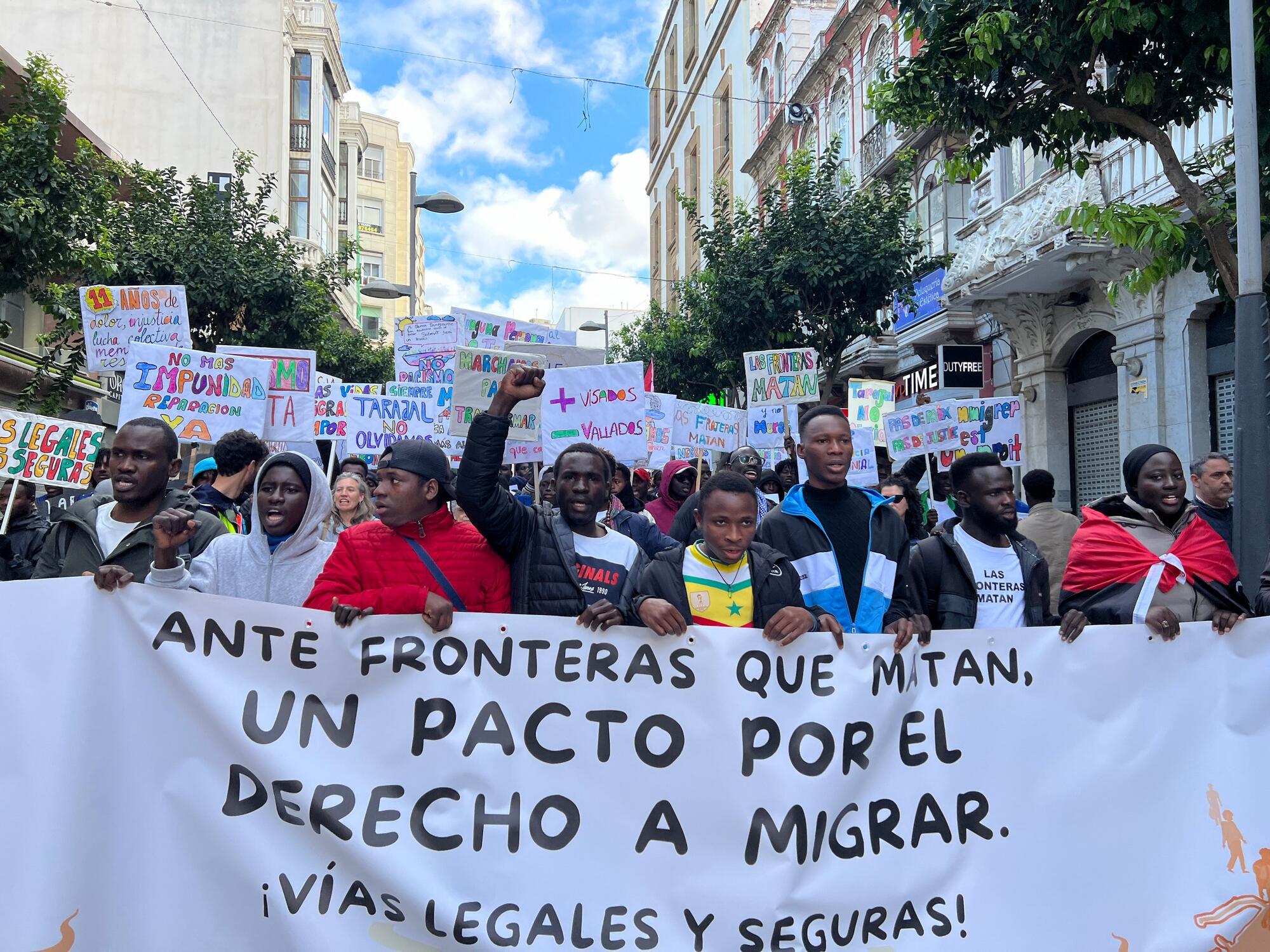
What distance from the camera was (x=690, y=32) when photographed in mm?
50688

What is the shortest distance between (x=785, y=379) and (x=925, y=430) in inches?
118

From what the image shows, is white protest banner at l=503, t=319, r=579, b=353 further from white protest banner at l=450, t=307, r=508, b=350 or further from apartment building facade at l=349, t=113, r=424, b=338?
apartment building facade at l=349, t=113, r=424, b=338

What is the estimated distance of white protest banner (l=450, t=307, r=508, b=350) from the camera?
11242 mm

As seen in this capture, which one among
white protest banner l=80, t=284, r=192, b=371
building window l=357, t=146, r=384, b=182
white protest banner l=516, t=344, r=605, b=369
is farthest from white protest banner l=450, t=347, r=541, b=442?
building window l=357, t=146, r=384, b=182

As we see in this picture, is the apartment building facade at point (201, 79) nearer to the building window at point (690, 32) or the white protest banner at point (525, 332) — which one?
the building window at point (690, 32)

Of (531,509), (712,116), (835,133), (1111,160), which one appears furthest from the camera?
(712,116)

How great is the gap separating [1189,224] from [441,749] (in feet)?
20.5

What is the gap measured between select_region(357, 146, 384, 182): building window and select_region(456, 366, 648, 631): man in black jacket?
7716 centimetres

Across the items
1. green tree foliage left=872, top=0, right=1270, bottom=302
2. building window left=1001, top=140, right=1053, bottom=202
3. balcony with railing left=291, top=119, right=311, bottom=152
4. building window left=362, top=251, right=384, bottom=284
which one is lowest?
green tree foliage left=872, top=0, right=1270, bottom=302

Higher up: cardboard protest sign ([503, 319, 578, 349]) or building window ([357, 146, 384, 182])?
building window ([357, 146, 384, 182])

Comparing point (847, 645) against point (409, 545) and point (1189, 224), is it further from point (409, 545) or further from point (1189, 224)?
point (1189, 224)

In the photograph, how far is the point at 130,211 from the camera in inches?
741

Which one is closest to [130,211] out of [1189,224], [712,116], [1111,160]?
[1111,160]

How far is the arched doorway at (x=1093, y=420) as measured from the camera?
52.2ft
